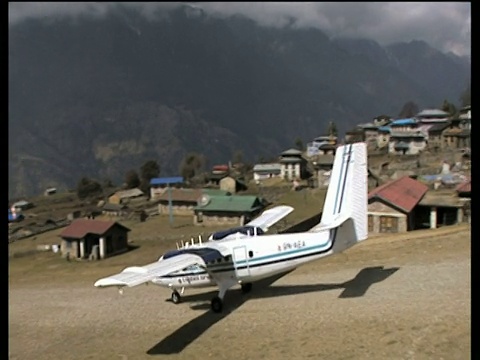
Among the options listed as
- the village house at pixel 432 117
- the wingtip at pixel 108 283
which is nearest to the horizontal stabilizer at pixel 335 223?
the wingtip at pixel 108 283

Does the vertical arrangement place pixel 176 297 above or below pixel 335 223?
below

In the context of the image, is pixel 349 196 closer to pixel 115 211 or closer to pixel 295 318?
pixel 295 318

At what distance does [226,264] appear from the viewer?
524 inches

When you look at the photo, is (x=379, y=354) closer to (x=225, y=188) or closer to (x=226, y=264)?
(x=226, y=264)

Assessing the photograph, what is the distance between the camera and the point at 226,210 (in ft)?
123

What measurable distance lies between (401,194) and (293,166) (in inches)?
1113

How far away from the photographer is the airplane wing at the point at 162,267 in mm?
10336

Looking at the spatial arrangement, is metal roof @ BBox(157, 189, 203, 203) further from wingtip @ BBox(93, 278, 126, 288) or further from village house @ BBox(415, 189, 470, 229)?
wingtip @ BBox(93, 278, 126, 288)

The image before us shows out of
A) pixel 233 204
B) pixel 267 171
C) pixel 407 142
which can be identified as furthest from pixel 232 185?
pixel 407 142

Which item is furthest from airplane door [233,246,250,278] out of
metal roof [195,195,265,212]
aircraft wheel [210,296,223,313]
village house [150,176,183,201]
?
village house [150,176,183,201]

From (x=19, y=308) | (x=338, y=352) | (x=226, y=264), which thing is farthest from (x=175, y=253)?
(x=19, y=308)

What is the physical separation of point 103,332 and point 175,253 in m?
2.82

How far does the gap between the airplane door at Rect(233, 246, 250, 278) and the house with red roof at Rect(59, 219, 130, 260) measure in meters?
21.6

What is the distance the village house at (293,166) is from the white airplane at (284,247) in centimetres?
3765
